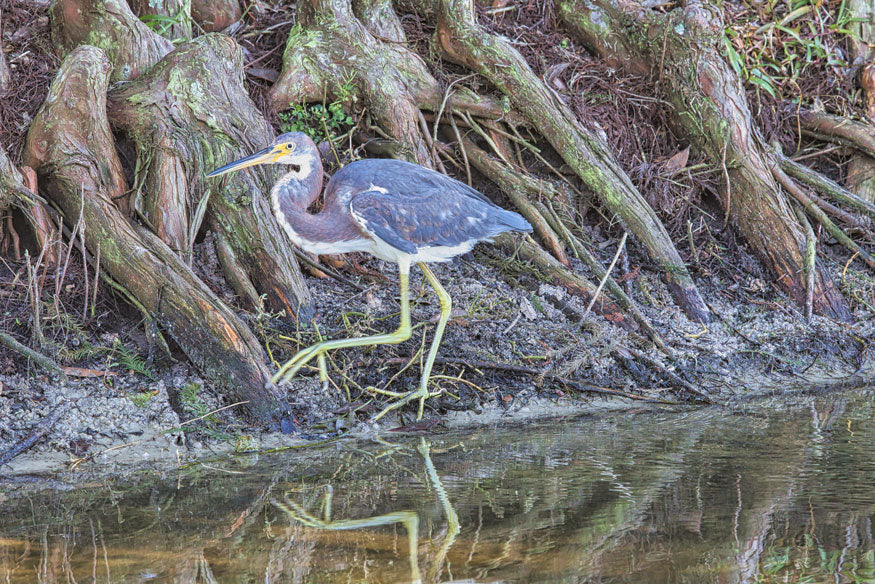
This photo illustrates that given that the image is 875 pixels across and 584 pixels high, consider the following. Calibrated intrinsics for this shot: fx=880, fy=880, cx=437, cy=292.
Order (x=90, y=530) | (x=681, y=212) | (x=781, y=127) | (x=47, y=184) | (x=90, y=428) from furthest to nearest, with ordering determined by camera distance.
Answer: (x=781, y=127) → (x=681, y=212) → (x=47, y=184) → (x=90, y=428) → (x=90, y=530)

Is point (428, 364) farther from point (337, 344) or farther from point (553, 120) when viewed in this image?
point (553, 120)

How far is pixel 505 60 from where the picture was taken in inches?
251

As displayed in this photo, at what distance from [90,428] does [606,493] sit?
2416mm

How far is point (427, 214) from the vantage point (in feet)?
16.1

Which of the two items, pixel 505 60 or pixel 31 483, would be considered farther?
pixel 505 60

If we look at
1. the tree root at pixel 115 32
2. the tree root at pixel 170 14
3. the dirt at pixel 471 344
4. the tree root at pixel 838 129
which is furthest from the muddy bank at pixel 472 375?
the tree root at pixel 170 14

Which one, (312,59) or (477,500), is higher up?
(312,59)

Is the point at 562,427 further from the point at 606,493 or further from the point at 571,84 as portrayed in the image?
the point at 571,84

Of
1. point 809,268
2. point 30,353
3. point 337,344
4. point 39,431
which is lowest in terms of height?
point 809,268

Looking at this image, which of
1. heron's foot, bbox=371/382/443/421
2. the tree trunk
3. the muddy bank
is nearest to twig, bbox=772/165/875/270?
the tree trunk

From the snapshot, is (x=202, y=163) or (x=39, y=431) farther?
(x=202, y=163)

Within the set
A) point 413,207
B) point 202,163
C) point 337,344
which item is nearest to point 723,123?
point 413,207

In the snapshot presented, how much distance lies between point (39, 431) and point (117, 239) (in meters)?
1.13

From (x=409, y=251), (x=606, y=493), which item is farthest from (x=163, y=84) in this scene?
(x=606, y=493)
